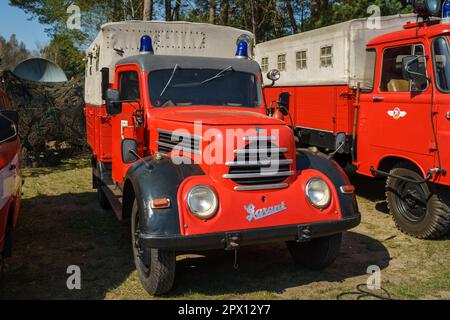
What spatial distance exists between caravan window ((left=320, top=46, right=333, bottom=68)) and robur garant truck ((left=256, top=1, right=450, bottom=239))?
0.06ft

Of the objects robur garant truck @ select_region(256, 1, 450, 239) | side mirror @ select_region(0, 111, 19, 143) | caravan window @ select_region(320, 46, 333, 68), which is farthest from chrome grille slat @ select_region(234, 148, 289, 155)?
caravan window @ select_region(320, 46, 333, 68)

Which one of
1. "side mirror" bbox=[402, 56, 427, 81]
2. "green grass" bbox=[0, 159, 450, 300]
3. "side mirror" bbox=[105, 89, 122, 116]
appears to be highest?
"side mirror" bbox=[402, 56, 427, 81]

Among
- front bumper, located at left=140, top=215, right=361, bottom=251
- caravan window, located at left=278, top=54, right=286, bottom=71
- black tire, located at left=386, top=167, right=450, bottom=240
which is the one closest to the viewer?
front bumper, located at left=140, top=215, right=361, bottom=251

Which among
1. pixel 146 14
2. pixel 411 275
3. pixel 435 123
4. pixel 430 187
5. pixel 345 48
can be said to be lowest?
pixel 411 275

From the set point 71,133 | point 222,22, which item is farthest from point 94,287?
point 222,22

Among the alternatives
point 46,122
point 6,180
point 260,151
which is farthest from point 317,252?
point 46,122

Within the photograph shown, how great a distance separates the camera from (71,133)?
41.2 ft

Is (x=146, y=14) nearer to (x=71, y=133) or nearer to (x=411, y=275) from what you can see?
(x=71, y=133)

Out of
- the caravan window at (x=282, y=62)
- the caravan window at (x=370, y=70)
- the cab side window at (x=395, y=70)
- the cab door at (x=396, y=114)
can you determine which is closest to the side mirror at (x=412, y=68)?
the cab door at (x=396, y=114)

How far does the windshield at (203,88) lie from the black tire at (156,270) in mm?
1473

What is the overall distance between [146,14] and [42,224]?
324 inches

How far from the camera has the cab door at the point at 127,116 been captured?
202 inches

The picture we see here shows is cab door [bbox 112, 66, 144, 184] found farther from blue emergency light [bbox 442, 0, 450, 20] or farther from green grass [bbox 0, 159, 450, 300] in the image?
blue emergency light [bbox 442, 0, 450, 20]

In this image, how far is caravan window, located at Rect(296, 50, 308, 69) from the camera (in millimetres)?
9518
